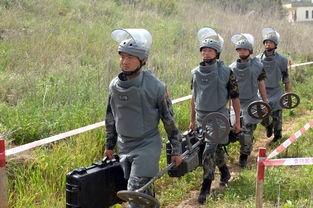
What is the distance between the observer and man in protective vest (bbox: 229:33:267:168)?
7113 mm

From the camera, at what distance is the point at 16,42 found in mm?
9719

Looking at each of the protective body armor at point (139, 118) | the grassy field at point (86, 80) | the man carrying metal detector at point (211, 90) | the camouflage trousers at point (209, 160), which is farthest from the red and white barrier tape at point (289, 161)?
the camouflage trousers at point (209, 160)

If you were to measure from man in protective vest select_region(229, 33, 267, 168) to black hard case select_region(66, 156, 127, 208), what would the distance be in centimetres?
291

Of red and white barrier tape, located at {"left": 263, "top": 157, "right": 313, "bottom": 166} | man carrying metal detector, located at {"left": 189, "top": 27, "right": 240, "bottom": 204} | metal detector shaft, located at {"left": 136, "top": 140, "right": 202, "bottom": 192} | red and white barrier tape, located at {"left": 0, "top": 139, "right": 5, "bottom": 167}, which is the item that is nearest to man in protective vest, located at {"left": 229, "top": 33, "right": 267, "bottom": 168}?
man carrying metal detector, located at {"left": 189, "top": 27, "right": 240, "bottom": 204}

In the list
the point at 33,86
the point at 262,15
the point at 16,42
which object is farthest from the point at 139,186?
the point at 262,15

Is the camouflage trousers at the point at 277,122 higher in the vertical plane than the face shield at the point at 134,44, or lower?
lower

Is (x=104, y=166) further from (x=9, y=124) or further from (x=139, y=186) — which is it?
(x=9, y=124)

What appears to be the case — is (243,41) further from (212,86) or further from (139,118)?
(139,118)

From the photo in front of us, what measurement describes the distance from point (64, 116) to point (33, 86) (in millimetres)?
1289

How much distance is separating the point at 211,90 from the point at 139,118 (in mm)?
1730

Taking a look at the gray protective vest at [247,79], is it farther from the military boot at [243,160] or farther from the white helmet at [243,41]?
the military boot at [243,160]

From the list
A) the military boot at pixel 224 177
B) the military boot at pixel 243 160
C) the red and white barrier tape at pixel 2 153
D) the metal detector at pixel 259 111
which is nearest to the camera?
the red and white barrier tape at pixel 2 153

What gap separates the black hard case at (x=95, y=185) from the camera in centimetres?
421

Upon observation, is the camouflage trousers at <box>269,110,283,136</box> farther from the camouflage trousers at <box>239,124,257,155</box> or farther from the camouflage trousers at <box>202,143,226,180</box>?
the camouflage trousers at <box>202,143,226,180</box>
